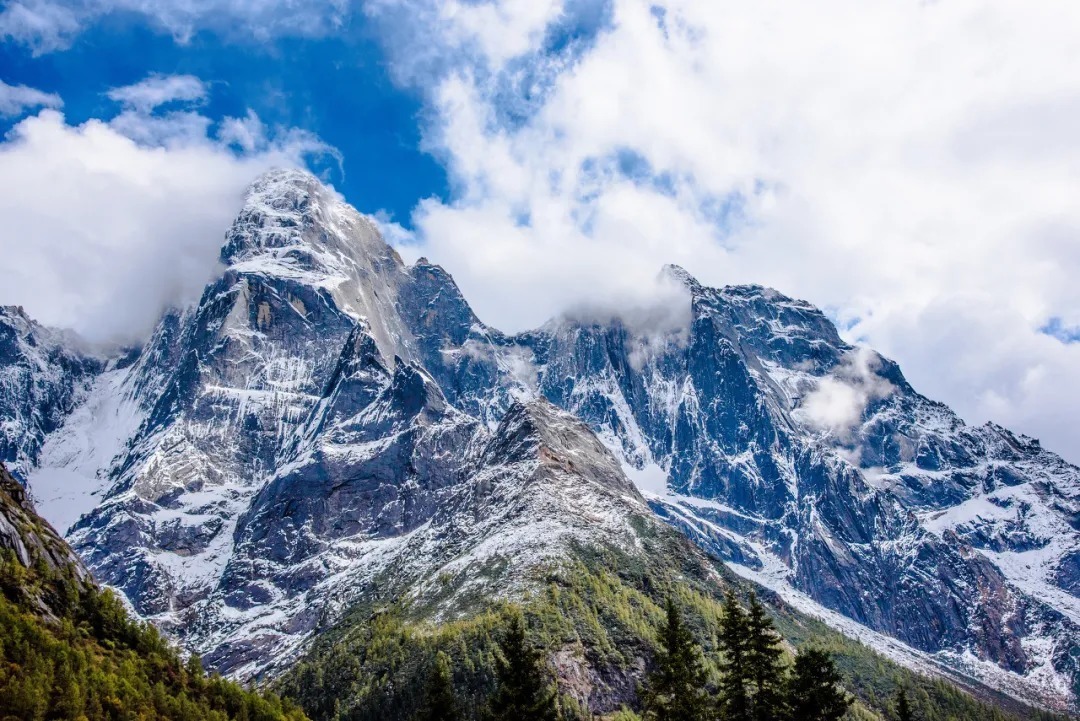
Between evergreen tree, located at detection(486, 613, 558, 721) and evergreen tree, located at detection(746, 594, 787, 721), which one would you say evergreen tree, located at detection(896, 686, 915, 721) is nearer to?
evergreen tree, located at detection(746, 594, 787, 721)

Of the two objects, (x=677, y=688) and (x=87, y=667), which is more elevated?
(x=677, y=688)

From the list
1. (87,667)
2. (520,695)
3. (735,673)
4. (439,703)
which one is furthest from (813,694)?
(87,667)

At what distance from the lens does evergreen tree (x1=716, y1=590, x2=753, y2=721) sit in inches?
2571

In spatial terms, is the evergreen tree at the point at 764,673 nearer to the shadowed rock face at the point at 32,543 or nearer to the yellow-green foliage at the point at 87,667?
the yellow-green foliage at the point at 87,667

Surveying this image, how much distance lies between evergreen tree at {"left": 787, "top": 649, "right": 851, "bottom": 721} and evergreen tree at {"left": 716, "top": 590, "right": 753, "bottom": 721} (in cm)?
337

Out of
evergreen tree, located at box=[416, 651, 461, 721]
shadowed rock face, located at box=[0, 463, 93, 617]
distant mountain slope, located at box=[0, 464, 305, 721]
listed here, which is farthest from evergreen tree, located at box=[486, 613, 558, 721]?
shadowed rock face, located at box=[0, 463, 93, 617]

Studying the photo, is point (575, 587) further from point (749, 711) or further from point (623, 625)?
point (749, 711)

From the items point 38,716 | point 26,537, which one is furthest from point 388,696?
point 38,716

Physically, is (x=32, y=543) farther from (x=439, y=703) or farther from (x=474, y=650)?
(x=439, y=703)

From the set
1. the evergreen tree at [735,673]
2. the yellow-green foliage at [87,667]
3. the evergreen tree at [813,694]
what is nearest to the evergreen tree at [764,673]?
the evergreen tree at [735,673]

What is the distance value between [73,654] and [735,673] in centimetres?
7651

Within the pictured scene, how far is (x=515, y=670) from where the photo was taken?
197 feet

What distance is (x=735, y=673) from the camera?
217ft

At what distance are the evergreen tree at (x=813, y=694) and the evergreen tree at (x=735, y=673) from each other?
133 inches
